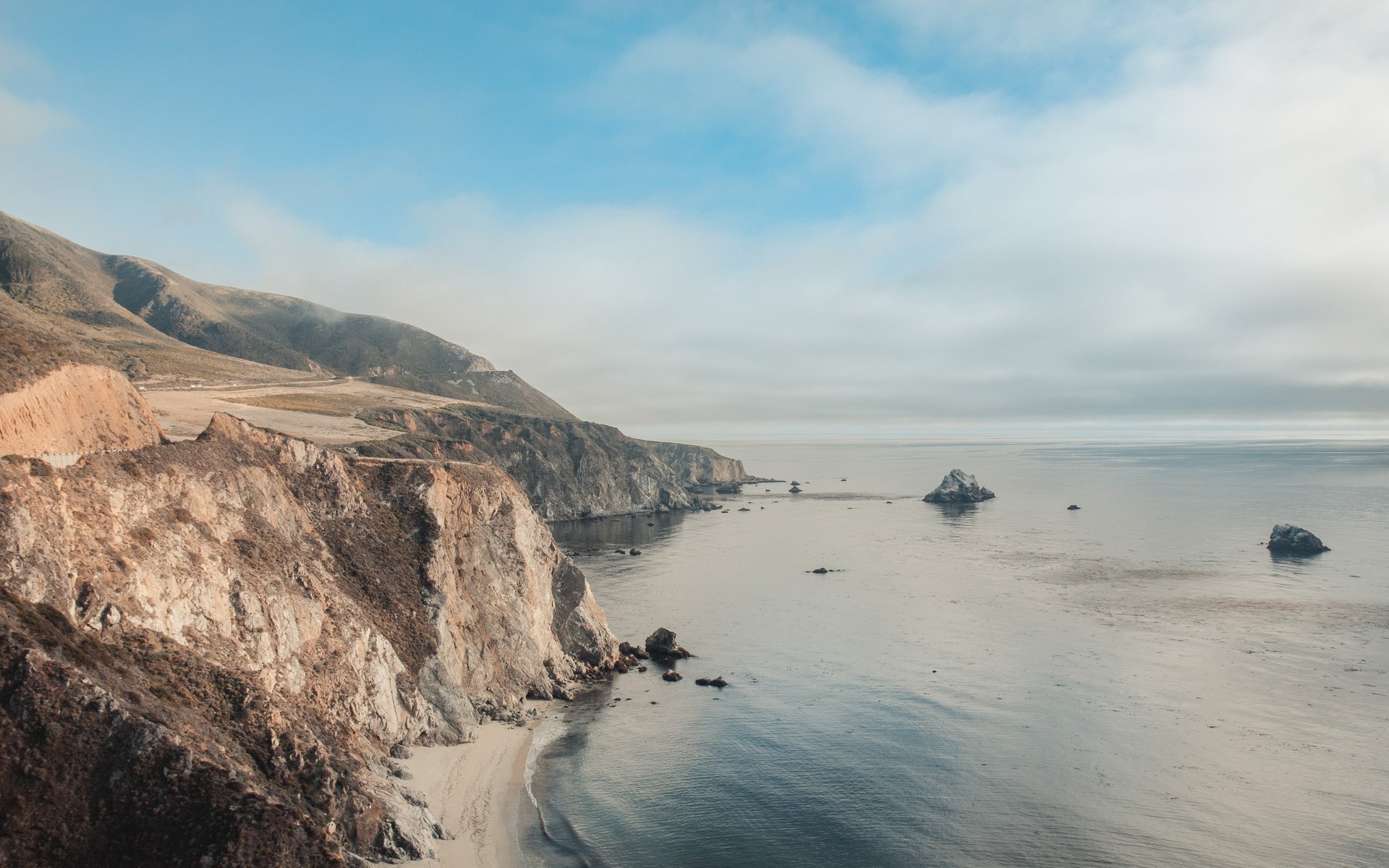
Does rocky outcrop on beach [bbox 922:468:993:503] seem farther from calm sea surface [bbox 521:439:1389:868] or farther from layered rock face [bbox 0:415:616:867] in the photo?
layered rock face [bbox 0:415:616:867]

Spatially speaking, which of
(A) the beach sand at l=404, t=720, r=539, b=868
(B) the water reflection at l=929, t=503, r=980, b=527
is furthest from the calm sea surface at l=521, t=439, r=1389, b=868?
(B) the water reflection at l=929, t=503, r=980, b=527

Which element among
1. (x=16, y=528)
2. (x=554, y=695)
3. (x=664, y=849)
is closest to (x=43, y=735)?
(x=16, y=528)

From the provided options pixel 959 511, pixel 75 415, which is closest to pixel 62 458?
pixel 75 415

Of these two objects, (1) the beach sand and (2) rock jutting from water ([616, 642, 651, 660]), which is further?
(2) rock jutting from water ([616, 642, 651, 660])

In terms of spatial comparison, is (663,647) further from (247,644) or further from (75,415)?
(75,415)

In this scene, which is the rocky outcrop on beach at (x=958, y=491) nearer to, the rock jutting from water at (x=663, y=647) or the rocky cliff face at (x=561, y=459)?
the rocky cliff face at (x=561, y=459)

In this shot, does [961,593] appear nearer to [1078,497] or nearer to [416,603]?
[416,603]

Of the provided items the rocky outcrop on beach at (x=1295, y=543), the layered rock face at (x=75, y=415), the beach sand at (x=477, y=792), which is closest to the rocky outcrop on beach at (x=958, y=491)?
the rocky outcrop on beach at (x=1295, y=543)
